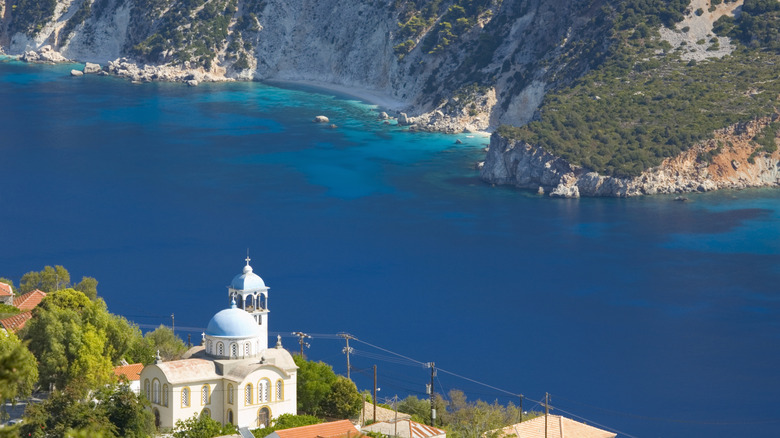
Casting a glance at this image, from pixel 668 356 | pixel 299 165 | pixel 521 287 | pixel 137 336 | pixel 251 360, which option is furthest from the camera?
pixel 299 165

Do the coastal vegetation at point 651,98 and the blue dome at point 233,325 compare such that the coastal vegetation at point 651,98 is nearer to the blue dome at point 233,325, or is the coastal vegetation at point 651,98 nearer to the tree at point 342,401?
the tree at point 342,401

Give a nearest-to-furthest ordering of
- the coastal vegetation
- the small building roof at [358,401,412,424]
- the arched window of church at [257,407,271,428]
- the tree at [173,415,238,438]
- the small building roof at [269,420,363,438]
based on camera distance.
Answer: the small building roof at [269,420,363,438]
the tree at [173,415,238,438]
the arched window of church at [257,407,271,428]
the small building roof at [358,401,412,424]
the coastal vegetation

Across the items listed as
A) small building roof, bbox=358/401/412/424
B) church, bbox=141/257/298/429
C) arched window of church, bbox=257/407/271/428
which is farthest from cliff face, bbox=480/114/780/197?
arched window of church, bbox=257/407/271/428

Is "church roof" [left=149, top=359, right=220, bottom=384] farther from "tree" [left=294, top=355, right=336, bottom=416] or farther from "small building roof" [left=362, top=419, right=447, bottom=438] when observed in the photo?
"small building roof" [left=362, top=419, right=447, bottom=438]

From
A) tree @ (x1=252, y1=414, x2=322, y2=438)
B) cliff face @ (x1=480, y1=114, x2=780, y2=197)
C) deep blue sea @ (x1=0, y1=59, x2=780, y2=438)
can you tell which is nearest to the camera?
tree @ (x1=252, y1=414, x2=322, y2=438)

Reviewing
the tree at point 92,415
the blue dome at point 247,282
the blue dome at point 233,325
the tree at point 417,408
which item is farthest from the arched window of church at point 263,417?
the tree at point 417,408

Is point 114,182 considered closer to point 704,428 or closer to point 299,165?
point 299,165

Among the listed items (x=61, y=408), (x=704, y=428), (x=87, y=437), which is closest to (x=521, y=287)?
(x=704, y=428)
